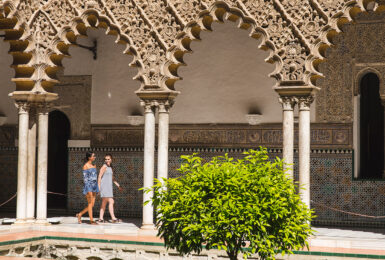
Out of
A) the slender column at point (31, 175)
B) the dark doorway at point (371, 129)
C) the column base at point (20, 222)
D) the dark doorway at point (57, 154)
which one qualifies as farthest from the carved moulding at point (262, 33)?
the dark doorway at point (57, 154)

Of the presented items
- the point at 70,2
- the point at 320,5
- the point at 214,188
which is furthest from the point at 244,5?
the point at 214,188

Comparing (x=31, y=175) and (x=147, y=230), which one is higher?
(x=31, y=175)

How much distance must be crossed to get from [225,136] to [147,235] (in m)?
2.82

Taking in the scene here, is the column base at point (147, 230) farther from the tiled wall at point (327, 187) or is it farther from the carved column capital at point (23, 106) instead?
the carved column capital at point (23, 106)

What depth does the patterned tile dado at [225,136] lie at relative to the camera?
1086 cm

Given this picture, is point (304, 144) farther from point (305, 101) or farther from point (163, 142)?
point (163, 142)

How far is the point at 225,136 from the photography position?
11.6m

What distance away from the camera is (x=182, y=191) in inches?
233

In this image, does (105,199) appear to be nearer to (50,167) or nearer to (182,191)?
(50,167)

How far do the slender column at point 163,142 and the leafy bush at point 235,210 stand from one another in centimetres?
345

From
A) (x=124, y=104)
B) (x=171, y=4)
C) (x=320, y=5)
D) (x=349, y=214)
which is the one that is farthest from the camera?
(x=124, y=104)

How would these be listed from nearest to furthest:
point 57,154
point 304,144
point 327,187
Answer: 1. point 304,144
2. point 327,187
3. point 57,154

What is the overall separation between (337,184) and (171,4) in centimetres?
384

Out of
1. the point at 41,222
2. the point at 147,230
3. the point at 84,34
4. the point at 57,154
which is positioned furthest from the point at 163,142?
the point at 57,154
